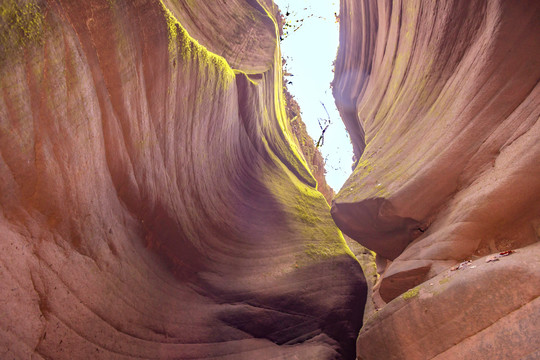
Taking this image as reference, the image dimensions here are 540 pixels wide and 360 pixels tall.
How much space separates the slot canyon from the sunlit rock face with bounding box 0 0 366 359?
22mm

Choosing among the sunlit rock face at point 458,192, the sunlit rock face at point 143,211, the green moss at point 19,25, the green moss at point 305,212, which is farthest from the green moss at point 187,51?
the green moss at point 305,212

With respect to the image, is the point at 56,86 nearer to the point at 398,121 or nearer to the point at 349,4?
the point at 398,121

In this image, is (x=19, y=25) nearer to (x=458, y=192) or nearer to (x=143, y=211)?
(x=143, y=211)

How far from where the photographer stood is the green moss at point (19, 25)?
2.71 metres

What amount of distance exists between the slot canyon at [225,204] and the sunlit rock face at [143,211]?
0.02 metres

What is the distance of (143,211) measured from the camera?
470 centimetres

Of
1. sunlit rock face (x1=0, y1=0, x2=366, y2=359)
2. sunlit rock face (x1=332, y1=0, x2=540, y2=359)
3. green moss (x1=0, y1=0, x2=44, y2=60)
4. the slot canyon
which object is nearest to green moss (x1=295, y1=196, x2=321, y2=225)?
sunlit rock face (x1=0, y1=0, x2=366, y2=359)

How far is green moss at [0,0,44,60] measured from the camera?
2713mm

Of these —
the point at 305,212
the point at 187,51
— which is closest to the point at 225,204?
the point at 305,212

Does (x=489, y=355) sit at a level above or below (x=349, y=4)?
below

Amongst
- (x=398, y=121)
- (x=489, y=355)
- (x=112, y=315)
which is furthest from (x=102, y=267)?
(x=398, y=121)

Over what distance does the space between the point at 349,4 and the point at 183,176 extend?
36.8 ft

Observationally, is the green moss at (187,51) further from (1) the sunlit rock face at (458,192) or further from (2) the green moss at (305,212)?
(2) the green moss at (305,212)

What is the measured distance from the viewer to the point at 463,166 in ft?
15.4
